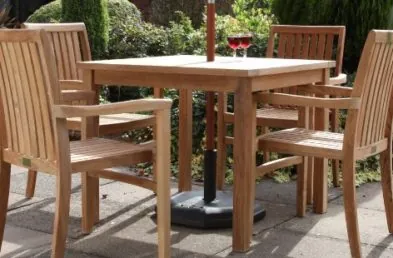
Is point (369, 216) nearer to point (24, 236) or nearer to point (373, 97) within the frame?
point (373, 97)

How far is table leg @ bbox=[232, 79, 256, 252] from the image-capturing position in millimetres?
3666

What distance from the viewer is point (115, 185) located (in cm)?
514

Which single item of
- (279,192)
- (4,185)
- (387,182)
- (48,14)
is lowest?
(279,192)

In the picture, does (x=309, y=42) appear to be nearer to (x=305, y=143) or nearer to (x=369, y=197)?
(x=369, y=197)

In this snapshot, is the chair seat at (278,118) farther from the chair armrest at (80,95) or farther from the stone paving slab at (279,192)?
the chair armrest at (80,95)

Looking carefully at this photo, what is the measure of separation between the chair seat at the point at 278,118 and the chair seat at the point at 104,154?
128 centimetres

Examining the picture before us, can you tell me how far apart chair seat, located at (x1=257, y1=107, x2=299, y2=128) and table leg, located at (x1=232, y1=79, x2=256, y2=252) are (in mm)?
889

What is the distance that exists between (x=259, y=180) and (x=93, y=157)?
7.15 feet

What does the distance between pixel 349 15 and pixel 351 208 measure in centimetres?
434

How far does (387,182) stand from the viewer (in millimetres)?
4047

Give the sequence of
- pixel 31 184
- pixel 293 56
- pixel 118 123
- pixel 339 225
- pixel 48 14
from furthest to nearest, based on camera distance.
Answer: pixel 48 14
pixel 293 56
pixel 31 184
pixel 118 123
pixel 339 225

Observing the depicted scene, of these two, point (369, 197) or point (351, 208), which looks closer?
point (351, 208)

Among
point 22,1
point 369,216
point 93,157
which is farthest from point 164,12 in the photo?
point 93,157

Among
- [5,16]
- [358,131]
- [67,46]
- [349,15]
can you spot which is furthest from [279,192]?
[5,16]
